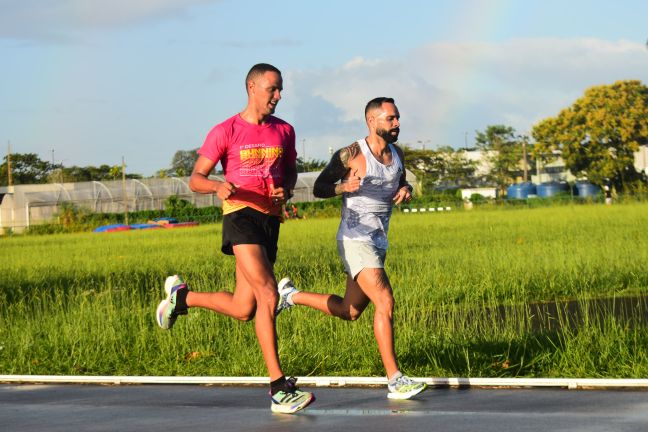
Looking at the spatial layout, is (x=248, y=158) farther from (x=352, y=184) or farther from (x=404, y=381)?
(x=404, y=381)

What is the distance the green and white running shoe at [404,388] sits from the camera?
748 centimetres

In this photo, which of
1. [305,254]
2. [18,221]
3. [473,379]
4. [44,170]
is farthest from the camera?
[44,170]

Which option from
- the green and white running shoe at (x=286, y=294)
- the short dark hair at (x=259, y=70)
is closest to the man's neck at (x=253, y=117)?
the short dark hair at (x=259, y=70)

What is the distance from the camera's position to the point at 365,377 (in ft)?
28.0

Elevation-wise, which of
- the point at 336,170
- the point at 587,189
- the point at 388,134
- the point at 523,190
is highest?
the point at 388,134

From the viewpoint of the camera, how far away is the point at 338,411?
7301 mm

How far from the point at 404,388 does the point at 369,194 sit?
1.42 m

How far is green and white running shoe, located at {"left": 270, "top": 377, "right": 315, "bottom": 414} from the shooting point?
732cm

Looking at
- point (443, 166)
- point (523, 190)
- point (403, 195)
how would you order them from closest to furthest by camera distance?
point (403, 195)
point (523, 190)
point (443, 166)

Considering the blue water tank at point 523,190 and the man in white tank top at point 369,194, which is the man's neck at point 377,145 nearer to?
the man in white tank top at point 369,194

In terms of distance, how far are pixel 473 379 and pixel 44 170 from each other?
133070mm

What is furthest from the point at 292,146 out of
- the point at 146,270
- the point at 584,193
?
the point at 584,193

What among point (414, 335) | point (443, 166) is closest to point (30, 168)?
point (443, 166)

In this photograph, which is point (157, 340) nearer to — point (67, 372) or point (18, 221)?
point (67, 372)
